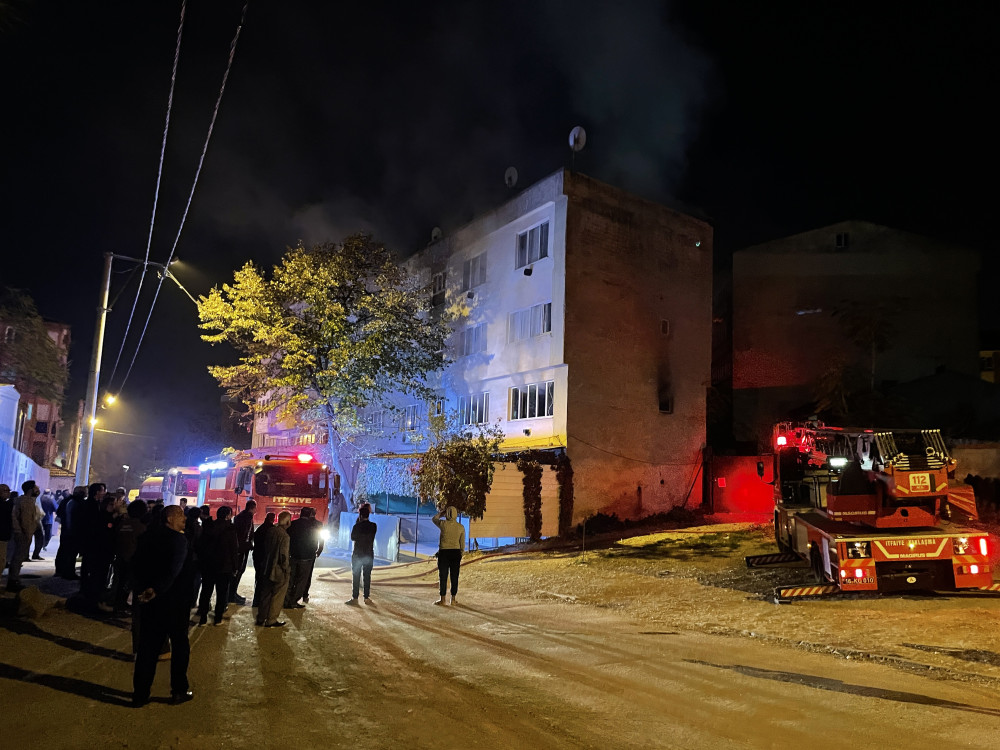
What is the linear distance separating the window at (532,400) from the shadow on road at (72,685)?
2063 centimetres

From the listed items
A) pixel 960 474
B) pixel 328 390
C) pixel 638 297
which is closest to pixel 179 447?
pixel 328 390

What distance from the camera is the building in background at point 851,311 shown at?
3491 centimetres

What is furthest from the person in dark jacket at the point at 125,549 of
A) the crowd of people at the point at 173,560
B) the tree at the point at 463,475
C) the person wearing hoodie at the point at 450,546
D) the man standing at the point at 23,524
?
the tree at the point at 463,475

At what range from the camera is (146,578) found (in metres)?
6.40

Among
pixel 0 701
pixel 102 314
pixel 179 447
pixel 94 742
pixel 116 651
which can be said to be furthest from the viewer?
pixel 179 447

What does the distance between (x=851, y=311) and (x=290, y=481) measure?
2683 cm

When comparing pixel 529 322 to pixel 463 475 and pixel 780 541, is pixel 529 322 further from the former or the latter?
pixel 780 541

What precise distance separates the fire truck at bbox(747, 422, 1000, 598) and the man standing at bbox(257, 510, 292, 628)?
788cm

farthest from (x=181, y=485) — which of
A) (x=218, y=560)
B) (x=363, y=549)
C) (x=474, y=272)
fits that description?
(x=218, y=560)

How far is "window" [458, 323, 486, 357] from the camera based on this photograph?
30.8 meters

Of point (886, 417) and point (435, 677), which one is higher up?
point (886, 417)

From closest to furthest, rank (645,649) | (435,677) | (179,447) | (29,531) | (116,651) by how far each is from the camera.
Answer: (435,677) → (116,651) → (645,649) → (29,531) → (179,447)

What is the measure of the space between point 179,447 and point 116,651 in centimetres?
6897

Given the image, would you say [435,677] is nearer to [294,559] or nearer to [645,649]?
[645,649]
